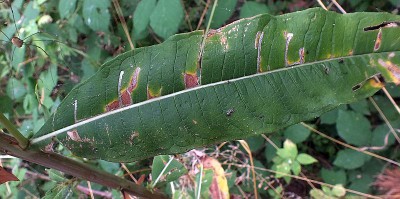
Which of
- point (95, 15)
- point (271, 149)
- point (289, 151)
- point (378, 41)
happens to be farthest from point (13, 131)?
point (271, 149)

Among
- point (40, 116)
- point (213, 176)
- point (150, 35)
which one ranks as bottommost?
point (213, 176)

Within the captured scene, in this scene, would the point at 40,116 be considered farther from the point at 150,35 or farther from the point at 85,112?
the point at 85,112

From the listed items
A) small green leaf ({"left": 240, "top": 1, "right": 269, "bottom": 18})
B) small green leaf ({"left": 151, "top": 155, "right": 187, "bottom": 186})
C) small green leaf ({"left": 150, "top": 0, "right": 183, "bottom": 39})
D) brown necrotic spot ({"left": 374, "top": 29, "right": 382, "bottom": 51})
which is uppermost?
brown necrotic spot ({"left": 374, "top": 29, "right": 382, "bottom": 51})

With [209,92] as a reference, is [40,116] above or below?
below

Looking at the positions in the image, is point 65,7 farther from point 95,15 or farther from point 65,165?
point 65,165

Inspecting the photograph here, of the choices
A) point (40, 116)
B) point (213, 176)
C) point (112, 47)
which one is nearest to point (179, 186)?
point (213, 176)

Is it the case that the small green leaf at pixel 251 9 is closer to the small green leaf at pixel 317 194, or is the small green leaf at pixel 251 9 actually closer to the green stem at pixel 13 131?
the small green leaf at pixel 317 194

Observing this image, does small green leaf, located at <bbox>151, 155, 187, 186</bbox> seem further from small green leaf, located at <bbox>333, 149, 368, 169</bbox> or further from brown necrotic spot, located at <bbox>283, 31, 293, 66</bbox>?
small green leaf, located at <bbox>333, 149, 368, 169</bbox>

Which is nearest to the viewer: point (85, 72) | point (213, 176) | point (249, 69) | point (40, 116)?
point (249, 69)

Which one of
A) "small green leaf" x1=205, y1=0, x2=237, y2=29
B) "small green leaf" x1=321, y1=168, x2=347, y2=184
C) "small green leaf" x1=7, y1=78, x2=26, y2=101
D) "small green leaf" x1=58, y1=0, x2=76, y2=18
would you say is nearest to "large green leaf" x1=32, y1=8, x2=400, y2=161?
"small green leaf" x1=205, y1=0, x2=237, y2=29
